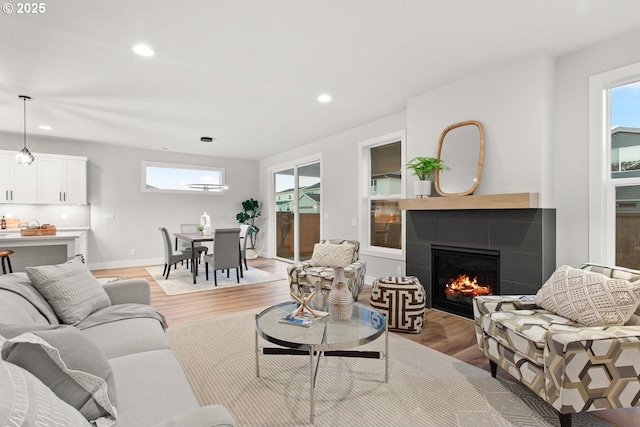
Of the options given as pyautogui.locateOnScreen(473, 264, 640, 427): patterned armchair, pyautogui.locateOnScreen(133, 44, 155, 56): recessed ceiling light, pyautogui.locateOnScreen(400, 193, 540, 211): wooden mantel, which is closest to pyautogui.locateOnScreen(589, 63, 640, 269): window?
pyautogui.locateOnScreen(400, 193, 540, 211): wooden mantel

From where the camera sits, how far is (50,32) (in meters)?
2.59

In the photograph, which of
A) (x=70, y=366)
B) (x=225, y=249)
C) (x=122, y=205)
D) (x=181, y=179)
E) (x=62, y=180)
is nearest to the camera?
(x=70, y=366)

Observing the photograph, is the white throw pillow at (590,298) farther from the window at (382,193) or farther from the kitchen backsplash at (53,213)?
the kitchen backsplash at (53,213)

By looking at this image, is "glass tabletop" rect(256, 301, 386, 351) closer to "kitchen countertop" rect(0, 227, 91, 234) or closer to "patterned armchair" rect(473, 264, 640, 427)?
"patterned armchair" rect(473, 264, 640, 427)

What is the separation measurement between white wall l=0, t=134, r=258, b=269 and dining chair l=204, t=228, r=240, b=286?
8.95ft

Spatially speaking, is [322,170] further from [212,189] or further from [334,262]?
[212,189]

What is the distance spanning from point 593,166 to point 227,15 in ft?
11.0

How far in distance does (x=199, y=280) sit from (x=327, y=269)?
2749 mm

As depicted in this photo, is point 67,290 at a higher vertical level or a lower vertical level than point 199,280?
higher

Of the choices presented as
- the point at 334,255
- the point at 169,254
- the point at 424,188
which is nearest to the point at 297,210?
the point at 169,254

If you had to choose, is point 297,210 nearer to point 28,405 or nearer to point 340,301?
point 340,301

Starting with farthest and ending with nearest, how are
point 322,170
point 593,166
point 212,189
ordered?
point 212,189, point 322,170, point 593,166

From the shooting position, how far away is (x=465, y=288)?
3684 mm

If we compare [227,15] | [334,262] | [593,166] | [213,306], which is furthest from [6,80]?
[593,166]
